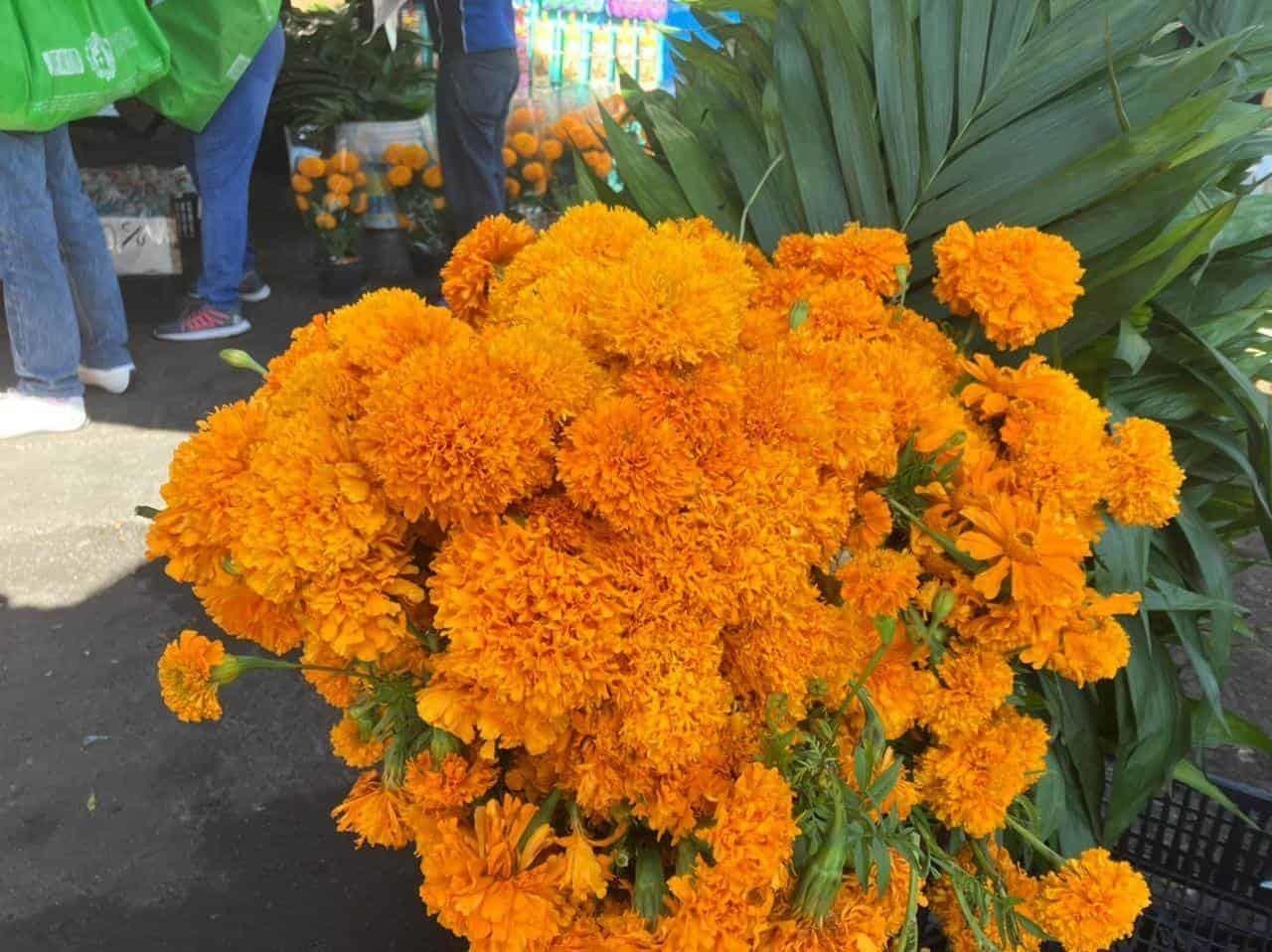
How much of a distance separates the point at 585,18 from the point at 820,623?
14.6 feet

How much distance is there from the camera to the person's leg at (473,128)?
4.06 m

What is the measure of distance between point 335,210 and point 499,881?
4.48 m

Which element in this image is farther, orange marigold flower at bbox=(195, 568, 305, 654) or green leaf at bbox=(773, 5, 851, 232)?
green leaf at bbox=(773, 5, 851, 232)

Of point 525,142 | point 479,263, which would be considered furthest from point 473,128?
point 479,263

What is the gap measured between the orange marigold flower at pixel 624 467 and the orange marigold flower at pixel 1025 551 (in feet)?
0.96

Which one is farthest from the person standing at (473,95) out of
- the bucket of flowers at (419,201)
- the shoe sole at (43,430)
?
the shoe sole at (43,430)

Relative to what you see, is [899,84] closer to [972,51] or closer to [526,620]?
[972,51]

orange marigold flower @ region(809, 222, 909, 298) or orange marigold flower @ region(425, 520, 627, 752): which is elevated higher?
orange marigold flower @ region(809, 222, 909, 298)

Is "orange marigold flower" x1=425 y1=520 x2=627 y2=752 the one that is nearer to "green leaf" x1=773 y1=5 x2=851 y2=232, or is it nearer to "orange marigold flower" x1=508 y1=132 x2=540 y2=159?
"green leaf" x1=773 y1=5 x2=851 y2=232

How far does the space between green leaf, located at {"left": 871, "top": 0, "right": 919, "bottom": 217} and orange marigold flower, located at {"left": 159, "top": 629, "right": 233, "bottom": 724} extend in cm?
102

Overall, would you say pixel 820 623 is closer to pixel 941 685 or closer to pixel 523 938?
pixel 941 685

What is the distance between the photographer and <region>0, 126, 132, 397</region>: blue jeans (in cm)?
342

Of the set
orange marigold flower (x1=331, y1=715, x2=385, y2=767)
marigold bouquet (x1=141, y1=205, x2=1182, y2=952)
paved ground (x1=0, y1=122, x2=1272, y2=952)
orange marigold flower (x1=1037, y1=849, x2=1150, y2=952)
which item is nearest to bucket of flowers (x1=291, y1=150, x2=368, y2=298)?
paved ground (x1=0, y1=122, x2=1272, y2=952)

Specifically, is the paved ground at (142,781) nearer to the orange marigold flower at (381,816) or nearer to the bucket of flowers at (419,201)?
the orange marigold flower at (381,816)
